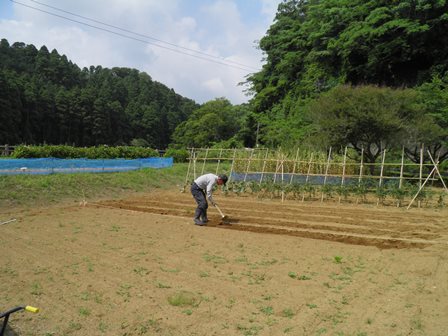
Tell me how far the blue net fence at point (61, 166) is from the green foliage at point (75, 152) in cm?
364

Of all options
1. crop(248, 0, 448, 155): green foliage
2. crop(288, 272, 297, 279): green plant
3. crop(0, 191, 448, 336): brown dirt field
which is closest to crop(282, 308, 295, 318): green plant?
crop(0, 191, 448, 336): brown dirt field

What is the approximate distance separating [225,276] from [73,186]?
11.7 metres

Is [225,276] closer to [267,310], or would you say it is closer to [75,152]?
[267,310]

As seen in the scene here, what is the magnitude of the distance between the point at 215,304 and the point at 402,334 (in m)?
1.99

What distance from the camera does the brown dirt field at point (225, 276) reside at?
4.22 m

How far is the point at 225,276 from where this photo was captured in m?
5.72

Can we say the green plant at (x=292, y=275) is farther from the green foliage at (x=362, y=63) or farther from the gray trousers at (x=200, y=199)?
the green foliage at (x=362, y=63)

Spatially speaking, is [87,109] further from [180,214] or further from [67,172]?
[180,214]

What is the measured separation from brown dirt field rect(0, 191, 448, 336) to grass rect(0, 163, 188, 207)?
401 cm

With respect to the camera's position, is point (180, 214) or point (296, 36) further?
point (296, 36)

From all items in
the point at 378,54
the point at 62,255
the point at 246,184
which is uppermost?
the point at 378,54

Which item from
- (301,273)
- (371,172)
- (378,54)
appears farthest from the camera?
(378,54)

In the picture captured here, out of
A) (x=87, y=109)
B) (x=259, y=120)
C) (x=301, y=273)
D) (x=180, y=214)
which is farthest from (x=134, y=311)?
(x=87, y=109)

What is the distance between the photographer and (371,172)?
692 inches
